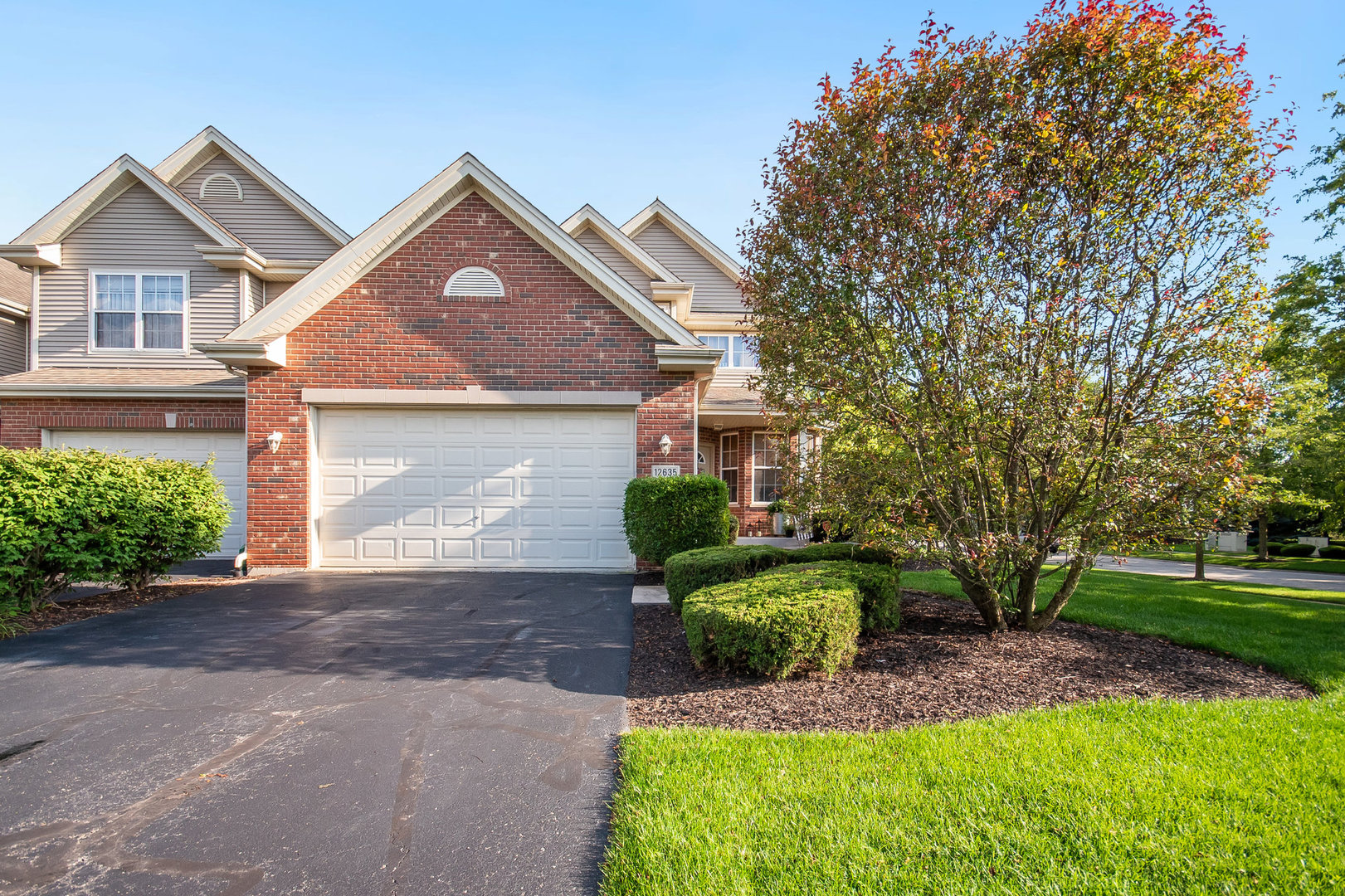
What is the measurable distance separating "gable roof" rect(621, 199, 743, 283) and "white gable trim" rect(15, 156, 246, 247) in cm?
883

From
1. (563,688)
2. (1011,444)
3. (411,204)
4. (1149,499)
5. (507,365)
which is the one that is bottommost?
(563,688)

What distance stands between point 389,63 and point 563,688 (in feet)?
29.2

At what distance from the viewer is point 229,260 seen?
516 inches

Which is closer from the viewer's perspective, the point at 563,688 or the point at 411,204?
the point at 563,688

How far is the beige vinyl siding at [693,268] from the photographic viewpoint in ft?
57.0

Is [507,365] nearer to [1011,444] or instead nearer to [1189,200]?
[1011,444]

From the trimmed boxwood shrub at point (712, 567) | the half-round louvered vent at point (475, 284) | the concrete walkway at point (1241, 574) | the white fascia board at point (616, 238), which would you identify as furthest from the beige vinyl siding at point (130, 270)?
the concrete walkway at point (1241, 574)

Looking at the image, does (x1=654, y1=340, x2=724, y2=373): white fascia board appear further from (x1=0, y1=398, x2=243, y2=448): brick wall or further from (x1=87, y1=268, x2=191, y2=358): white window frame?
(x1=87, y1=268, x2=191, y2=358): white window frame

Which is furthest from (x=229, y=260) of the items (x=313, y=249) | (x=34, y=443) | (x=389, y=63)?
(x=389, y=63)

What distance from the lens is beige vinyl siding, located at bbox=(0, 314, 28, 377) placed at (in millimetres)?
13914

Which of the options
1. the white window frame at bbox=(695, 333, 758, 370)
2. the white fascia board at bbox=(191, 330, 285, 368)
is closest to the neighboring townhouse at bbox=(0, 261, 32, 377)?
the white fascia board at bbox=(191, 330, 285, 368)

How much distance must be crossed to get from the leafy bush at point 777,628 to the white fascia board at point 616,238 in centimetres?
1117

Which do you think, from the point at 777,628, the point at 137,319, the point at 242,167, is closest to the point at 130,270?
the point at 137,319

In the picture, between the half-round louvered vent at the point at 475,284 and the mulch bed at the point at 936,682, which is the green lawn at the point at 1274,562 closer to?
the mulch bed at the point at 936,682
